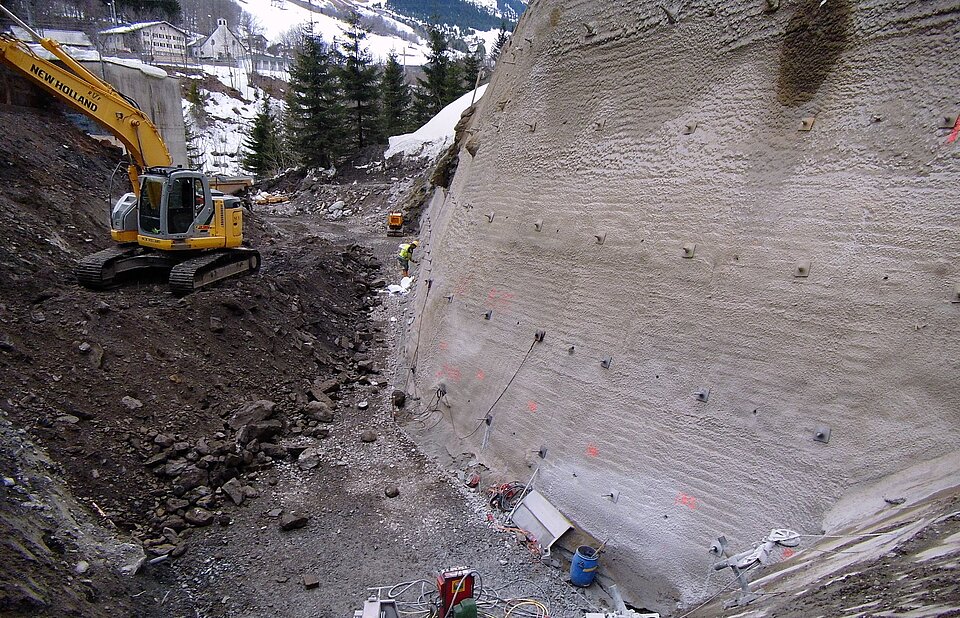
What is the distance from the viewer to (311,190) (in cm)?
2950

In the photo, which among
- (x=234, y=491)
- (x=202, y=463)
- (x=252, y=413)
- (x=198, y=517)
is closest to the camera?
(x=198, y=517)

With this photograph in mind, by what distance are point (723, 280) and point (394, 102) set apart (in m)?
32.9

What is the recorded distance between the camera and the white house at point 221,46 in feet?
249

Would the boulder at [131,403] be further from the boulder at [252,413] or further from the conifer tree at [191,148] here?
the conifer tree at [191,148]

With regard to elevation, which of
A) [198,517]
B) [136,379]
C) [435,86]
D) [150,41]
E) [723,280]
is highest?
[150,41]

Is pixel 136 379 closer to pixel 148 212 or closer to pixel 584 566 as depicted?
pixel 148 212

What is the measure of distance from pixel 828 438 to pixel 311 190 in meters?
28.1

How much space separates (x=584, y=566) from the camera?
231 inches

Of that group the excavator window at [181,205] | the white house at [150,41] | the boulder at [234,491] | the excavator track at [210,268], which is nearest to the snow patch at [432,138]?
the excavator track at [210,268]

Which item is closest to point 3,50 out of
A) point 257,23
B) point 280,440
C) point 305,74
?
point 280,440

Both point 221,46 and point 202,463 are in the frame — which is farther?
point 221,46

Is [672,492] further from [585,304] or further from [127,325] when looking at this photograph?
[127,325]

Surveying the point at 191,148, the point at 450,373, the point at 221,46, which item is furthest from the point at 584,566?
the point at 221,46

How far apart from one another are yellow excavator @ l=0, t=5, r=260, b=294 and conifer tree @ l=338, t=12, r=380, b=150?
71.7ft
